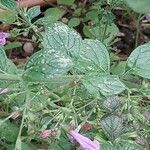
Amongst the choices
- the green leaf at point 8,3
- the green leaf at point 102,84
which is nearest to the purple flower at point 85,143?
the green leaf at point 102,84

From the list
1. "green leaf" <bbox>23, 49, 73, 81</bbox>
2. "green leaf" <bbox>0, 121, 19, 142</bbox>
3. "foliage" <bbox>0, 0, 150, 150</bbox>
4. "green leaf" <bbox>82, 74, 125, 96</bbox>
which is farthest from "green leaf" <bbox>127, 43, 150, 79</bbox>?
"green leaf" <bbox>0, 121, 19, 142</bbox>

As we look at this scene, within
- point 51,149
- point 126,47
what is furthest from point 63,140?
point 126,47

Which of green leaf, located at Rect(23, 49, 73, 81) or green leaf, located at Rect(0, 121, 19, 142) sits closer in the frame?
green leaf, located at Rect(23, 49, 73, 81)

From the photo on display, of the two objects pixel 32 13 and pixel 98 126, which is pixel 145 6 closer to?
pixel 98 126

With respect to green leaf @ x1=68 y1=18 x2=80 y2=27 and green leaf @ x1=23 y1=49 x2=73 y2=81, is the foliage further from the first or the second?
green leaf @ x1=68 y1=18 x2=80 y2=27

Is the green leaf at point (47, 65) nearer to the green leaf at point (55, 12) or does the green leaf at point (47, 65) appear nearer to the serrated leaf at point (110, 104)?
the serrated leaf at point (110, 104)
